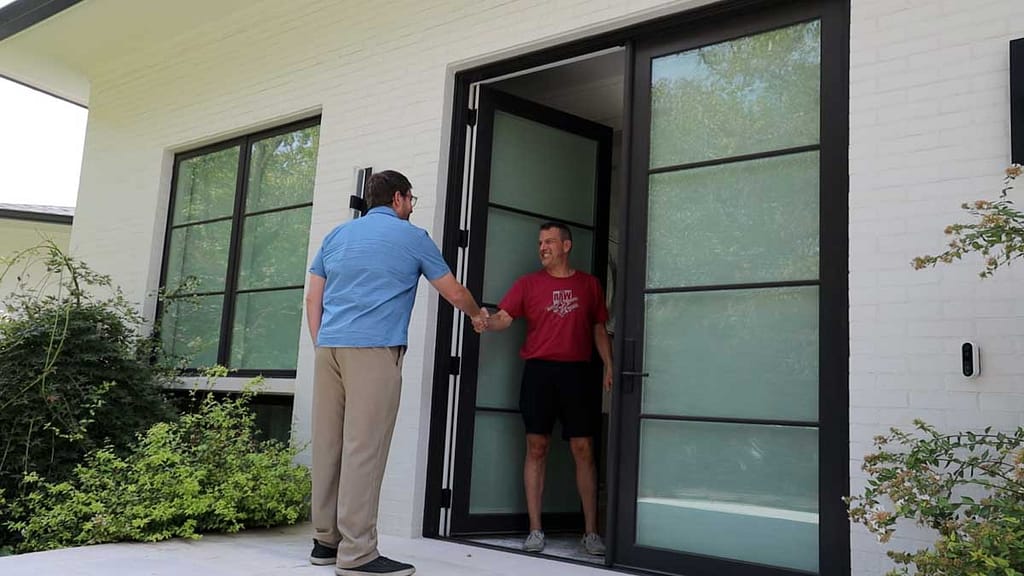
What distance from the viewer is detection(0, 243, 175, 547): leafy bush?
16.3 feet

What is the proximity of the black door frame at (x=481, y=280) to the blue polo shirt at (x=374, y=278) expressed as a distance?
1.16 m

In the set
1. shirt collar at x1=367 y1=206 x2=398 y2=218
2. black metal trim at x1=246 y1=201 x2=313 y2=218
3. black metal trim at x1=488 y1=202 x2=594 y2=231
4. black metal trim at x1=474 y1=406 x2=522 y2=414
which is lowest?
black metal trim at x1=474 y1=406 x2=522 y2=414

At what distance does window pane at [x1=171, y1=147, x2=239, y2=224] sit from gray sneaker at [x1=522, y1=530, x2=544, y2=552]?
10.8ft

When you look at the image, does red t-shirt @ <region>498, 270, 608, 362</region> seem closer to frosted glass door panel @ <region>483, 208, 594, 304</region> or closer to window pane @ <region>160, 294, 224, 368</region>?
frosted glass door panel @ <region>483, 208, 594, 304</region>

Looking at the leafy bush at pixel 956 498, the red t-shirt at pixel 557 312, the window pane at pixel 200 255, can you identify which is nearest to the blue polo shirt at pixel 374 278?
the red t-shirt at pixel 557 312

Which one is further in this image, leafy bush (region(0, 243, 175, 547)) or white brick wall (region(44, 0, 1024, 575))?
leafy bush (region(0, 243, 175, 547))

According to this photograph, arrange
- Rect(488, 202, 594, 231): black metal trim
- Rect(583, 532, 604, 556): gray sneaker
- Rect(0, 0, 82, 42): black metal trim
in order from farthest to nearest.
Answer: Rect(0, 0, 82, 42): black metal trim < Rect(488, 202, 594, 231): black metal trim < Rect(583, 532, 604, 556): gray sneaker

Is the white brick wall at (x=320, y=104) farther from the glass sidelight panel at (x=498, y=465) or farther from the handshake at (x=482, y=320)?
the handshake at (x=482, y=320)

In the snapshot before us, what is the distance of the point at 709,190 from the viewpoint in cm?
403

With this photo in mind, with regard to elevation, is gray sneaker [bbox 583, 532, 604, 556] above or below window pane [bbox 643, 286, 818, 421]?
below

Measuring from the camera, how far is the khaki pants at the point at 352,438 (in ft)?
11.6

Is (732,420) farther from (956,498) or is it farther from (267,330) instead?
(267,330)

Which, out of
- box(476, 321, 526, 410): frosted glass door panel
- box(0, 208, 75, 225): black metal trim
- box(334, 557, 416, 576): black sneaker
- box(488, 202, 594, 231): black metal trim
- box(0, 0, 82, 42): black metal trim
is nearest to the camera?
box(334, 557, 416, 576): black sneaker

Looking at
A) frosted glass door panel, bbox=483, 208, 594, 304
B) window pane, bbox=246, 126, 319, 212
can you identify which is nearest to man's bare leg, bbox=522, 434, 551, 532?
frosted glass door panel, bbox=483, 208, 594, 304
